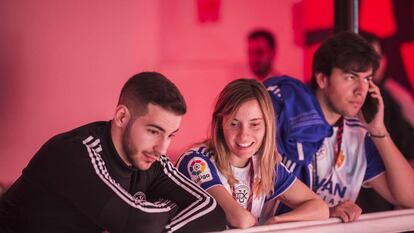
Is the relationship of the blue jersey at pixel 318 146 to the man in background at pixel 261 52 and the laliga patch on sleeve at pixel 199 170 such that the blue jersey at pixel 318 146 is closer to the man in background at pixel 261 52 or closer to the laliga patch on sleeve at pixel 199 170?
the laliga patch on sleeve at pixel 199 170

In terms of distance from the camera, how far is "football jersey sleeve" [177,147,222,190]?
1446mm

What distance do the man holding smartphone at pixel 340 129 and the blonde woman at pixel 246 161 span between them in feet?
0.59

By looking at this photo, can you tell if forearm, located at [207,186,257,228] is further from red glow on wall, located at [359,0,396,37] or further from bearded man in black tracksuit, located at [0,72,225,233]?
red glow on wall, located at [359,0,396,37]

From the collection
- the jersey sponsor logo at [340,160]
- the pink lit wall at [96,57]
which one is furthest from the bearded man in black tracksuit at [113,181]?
the pink lit wall at [96,57]

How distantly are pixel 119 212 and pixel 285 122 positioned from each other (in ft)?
2.40

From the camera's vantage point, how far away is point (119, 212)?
114 centimetres

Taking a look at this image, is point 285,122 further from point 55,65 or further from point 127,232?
point 55,65

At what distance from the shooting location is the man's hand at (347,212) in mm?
1451

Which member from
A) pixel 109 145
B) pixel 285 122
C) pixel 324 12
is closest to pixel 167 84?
pixel 109 145

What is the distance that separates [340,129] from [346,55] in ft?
0.80

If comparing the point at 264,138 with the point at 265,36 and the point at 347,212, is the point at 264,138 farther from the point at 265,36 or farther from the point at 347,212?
the point at 265,36

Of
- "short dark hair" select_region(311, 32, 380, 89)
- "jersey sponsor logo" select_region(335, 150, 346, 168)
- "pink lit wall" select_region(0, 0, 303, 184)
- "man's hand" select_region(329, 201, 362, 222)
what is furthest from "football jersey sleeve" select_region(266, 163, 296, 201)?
"pink lit wall" select_region(0, 0, 303, 184)

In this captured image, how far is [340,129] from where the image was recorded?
1.78 meters

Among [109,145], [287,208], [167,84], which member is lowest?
[287,208]
